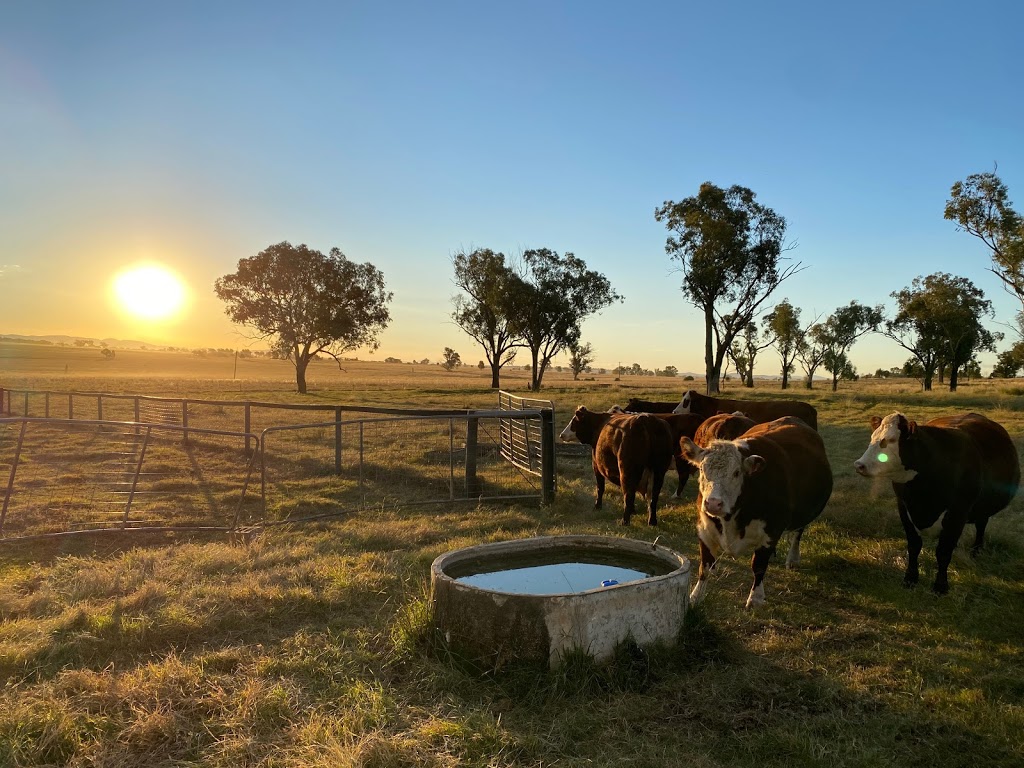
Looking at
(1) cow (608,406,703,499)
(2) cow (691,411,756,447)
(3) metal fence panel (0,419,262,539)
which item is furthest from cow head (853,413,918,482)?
(3) metal fence panel (0,419,262,539)

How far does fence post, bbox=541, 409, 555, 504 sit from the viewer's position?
402 inches

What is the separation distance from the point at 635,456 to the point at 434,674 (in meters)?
5.16

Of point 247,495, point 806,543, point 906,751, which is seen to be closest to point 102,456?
point 247,495

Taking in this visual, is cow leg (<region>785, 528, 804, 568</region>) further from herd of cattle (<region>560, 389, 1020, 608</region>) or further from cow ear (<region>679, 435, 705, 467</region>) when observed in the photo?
cow ear (<region>679, 435, 705, 467</region>)

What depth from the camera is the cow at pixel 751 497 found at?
5.57 m

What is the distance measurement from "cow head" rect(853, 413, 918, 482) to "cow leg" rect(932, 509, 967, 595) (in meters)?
0.60

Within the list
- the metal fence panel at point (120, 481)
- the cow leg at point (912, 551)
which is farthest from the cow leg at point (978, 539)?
the metal fence panel at point (120, 481)

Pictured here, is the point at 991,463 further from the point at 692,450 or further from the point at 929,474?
the point at 692,450

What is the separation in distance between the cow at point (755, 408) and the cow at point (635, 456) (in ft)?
7.44

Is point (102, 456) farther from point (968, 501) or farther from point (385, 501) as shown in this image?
point (968, 501)

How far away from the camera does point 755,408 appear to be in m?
11.9

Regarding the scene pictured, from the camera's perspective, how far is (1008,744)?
377cm

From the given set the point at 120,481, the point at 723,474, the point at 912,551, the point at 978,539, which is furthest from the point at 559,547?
the point at 120,481

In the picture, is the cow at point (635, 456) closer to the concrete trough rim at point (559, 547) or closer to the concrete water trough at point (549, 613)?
the concrete trough rim at point (559, 547)
